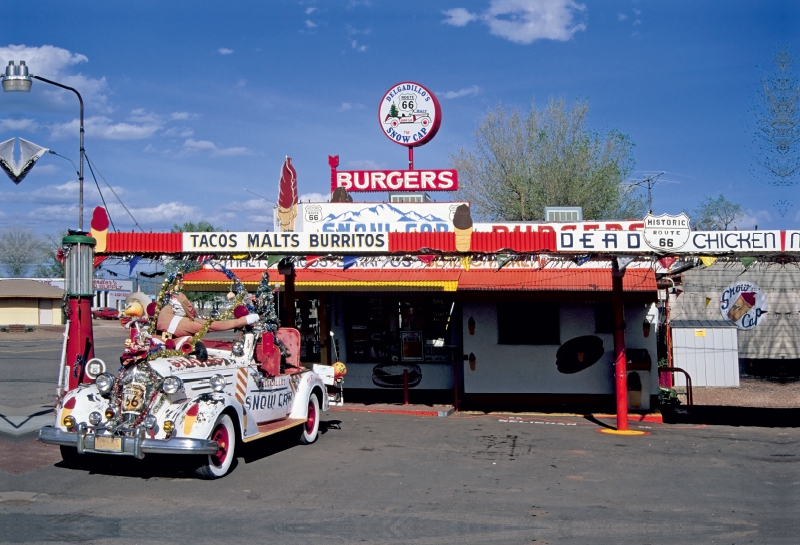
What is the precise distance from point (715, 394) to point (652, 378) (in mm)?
5708

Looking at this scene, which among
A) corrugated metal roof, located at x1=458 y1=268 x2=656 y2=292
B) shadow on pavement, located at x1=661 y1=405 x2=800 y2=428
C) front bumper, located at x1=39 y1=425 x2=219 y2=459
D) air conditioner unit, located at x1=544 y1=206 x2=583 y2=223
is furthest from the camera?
air conditioner unit, located at x1=544 y1=206 x2=583 y2=223

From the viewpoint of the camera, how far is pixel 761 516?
305 inches

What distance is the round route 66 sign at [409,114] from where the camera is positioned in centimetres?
2055

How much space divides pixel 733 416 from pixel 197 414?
1217cm

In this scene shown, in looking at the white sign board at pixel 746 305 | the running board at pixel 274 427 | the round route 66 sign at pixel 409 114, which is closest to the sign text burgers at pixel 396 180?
the round route 66 sign at pixel 409 114

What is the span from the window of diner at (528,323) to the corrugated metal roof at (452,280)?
2.92 ft

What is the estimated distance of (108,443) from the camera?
→ 28.7ft

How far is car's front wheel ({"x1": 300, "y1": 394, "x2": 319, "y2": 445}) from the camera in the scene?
1204 centimetres

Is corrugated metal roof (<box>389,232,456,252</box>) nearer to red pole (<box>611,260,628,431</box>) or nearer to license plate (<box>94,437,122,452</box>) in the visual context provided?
red pole (<box>611,260,628,431</box>)

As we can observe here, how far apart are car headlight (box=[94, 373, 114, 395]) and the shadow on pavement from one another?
10939 mm

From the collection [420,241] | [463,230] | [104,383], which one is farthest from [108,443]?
[463,230]

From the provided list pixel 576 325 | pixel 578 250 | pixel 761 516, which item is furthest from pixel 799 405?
pixel 761 516

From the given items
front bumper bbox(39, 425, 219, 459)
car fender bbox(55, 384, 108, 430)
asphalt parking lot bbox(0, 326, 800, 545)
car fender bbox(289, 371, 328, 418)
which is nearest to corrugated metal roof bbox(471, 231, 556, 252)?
asphalt parking lot bbox(0, 326, 800, 545)

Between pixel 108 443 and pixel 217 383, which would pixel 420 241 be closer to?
pixel 217 383
